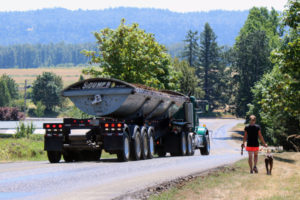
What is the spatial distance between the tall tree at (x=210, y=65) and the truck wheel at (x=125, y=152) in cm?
13735

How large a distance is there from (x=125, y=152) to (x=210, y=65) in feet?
466

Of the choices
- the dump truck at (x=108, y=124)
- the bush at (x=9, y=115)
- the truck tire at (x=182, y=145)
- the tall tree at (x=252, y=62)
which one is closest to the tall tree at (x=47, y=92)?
the bush at (x=9, y=115)

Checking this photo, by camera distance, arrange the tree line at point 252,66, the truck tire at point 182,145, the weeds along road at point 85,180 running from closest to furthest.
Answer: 1. the weeds along road at point 85,180
2. the truck tire at point 182,145
3. the tree line at point 252,66

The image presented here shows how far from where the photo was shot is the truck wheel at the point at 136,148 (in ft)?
76.8

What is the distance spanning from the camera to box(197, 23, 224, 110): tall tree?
161125mm

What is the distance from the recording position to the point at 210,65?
16300 centimetres

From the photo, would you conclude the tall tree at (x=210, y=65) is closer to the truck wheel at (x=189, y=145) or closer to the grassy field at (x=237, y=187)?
the truck wheel at (x=189, y=145)

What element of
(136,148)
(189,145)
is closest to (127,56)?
(189,145)

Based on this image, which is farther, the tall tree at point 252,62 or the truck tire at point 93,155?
the tall tree at point 252,62

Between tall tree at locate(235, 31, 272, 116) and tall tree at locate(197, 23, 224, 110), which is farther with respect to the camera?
tall tree at locate(197, 23, 224, 110)

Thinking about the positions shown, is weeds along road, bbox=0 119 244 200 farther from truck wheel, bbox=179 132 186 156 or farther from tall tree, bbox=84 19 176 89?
tall tree, bbox=84 19 176 89

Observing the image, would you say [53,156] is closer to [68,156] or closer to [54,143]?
[54,143]

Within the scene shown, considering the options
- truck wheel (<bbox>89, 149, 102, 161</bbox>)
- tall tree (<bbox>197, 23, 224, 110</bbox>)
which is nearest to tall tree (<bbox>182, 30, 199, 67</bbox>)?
tall tree (<bbox>197, 23, 224, 110</bbox>)

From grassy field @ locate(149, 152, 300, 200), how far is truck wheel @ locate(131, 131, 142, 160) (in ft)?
19.2
